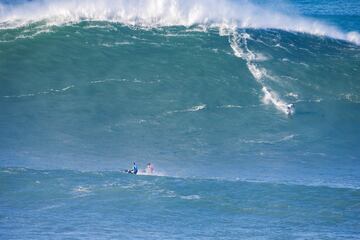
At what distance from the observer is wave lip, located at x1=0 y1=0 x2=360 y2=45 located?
118 ft

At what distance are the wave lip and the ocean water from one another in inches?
2.9

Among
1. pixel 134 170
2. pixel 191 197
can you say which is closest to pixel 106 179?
pixel 134 170

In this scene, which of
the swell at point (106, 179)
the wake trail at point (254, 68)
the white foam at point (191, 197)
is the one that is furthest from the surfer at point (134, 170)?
the wake trail at point (254, 68)

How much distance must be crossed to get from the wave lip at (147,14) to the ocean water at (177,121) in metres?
0.07

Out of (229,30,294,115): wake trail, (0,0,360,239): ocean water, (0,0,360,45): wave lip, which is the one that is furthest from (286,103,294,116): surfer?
(0,0,360,45): wave lip

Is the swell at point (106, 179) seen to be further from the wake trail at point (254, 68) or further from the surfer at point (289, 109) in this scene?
the wake trail at point (254, 68)

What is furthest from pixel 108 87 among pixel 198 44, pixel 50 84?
pixel 198 44

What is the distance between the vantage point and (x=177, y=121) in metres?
29.4

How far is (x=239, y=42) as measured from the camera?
35.5 metres

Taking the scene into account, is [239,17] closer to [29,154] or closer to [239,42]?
[239,42]

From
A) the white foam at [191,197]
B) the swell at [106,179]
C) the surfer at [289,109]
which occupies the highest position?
Answer: the surfer at [289,109]

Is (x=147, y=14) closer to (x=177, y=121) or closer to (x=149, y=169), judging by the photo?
(x=177, y=121)

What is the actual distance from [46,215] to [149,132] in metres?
7.87

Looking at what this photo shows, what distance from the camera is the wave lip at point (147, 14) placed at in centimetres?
3588
